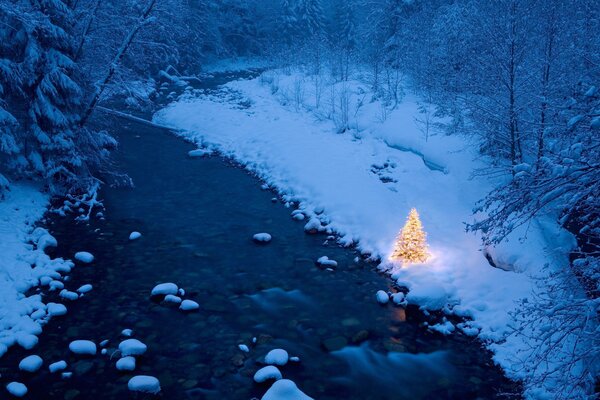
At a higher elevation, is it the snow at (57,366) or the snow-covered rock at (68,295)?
the snow-covered rock at (68,295)

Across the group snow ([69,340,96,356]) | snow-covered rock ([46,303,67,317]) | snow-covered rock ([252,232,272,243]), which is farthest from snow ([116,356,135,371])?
snow-covered rock ([252,232,272,243])

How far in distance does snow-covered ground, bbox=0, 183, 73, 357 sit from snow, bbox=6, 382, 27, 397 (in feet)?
2.90

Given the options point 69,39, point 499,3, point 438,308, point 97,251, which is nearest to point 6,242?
point 97,251

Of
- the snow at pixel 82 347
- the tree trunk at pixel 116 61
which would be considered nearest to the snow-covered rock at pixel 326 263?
the snow at pixel 82 347

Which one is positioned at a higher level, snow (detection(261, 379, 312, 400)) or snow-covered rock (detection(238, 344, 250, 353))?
snow-covered rock (detection(238, 344, 250, 353))

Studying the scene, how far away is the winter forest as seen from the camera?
6.22 m

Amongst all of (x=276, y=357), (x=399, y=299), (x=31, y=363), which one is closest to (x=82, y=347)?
(x=31, y=363)

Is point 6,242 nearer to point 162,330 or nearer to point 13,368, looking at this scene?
point 13,368

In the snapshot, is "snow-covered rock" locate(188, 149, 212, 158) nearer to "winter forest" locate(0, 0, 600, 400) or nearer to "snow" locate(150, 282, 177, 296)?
"winter forest" locate(0, 0, 600, 400)

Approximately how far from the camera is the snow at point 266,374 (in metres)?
6.36

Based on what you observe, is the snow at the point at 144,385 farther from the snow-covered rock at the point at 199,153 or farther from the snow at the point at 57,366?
the snow-covered rock at the point at 199,153

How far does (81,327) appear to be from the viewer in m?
7.30

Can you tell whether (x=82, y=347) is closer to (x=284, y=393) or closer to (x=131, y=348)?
(x=131, y=348)

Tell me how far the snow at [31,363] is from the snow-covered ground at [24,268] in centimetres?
45
